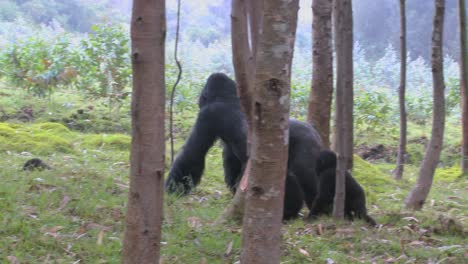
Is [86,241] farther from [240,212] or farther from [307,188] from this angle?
→ [307,188]

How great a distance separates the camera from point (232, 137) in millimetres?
6465

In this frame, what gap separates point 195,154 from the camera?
6.55 m

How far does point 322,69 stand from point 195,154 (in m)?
1.78

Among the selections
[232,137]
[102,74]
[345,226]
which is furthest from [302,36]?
[345,226]

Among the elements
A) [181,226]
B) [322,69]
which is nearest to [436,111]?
[322,69]

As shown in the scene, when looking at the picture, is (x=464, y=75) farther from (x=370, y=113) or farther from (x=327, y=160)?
Result: (x=327, y=160)

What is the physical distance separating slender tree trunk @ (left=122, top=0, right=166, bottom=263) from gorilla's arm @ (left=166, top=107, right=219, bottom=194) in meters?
3.28

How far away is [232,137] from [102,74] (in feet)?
20.5

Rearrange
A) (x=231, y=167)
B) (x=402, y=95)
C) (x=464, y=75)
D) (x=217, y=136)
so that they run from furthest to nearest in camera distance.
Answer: (x=464, y=75) → (x=402, y=95) → (x=231, y=167) → (x=217, y=136)

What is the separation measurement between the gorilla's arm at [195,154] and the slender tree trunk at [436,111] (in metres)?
2.18

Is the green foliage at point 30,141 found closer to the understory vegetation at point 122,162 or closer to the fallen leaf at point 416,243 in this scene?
the understory vegetation at point 122,162

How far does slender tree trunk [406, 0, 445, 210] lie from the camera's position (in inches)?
217

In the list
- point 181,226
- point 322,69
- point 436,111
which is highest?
point 322,69

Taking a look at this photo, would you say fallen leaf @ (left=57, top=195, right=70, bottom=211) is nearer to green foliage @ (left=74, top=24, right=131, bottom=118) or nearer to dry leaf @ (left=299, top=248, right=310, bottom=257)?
dry leaf @ (left=299, top=248, right=310, bottom=257)
